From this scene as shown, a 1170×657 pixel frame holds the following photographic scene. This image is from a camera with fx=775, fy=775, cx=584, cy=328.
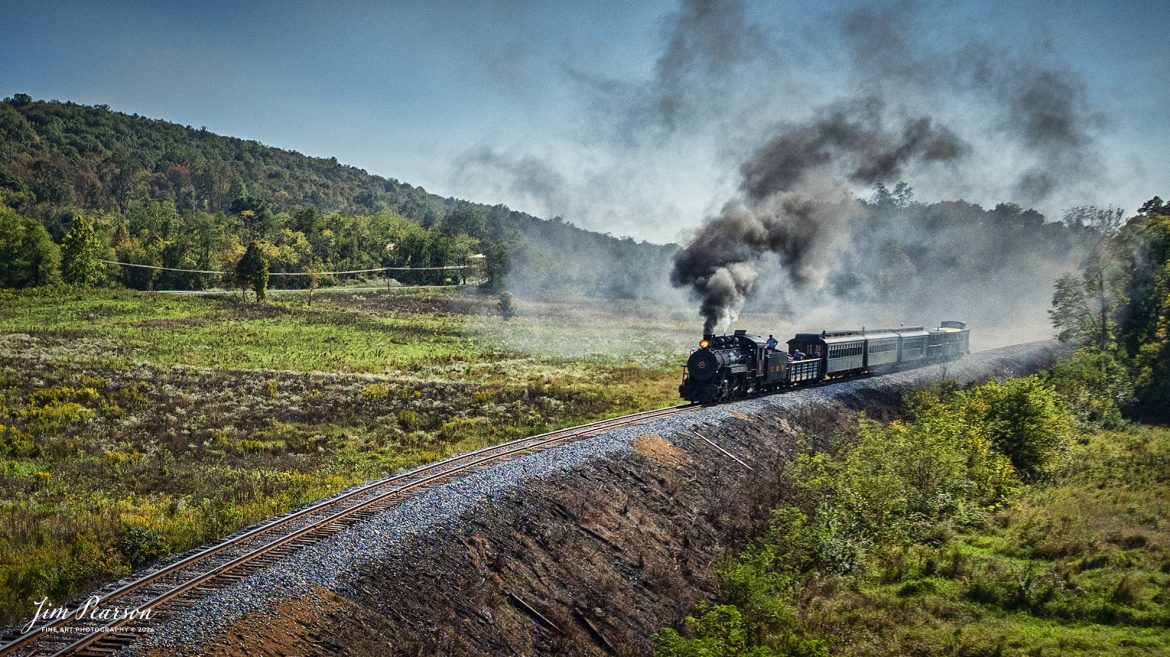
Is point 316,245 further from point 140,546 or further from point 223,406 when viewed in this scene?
point 140,546

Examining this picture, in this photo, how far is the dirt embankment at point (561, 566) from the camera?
39.6ft

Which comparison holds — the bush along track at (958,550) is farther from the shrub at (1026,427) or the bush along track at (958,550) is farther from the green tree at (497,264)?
the green tree at (497,264)

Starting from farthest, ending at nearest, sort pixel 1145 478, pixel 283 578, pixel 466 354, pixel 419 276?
pixel 419 276
pixel 466 354
pixel 1145 478
pixel 283 578

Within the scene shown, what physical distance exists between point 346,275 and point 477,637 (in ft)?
421

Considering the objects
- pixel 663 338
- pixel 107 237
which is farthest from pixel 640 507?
pixel 107 237

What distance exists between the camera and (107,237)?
390 ft

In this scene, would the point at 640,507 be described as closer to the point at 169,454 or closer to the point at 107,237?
the point at 169,454

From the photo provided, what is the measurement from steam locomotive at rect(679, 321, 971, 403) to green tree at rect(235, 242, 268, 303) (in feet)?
237

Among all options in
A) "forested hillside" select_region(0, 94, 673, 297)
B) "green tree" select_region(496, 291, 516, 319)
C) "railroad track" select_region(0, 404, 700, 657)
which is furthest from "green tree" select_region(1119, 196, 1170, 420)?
"forested hillside" select_region(0, 94, 673, 297)

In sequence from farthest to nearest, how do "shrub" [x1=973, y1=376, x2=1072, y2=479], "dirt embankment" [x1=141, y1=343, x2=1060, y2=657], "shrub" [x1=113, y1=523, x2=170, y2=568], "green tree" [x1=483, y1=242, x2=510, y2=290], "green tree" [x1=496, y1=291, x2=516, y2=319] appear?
"green tree" [x1=483, y1=242, x2=510, y2=290] < "green tree" [x1=496, y1=291, x2=516, y2=319] < "shrub" [x1=973, y1=376, x2=1072, y2=479] < "shrub" [x1=113, y1=523, x2=170, y2=568] < "dirt embankment" [x1=141, y1=343, x2=1060, y2=657]

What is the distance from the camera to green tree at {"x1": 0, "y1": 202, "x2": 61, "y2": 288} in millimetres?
90625

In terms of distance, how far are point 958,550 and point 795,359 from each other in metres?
16.2

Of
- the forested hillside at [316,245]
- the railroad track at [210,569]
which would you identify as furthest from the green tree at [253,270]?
the railroad track at [210,569]

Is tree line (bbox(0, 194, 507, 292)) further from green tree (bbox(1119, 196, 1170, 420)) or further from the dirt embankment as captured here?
the dirt embankment
